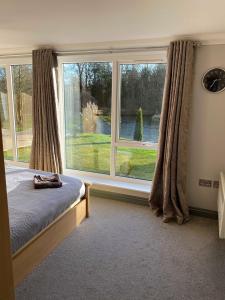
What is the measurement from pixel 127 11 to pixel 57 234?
211 centimetres

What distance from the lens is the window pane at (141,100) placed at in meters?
3.41

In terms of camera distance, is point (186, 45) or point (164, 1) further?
point (186, 45)

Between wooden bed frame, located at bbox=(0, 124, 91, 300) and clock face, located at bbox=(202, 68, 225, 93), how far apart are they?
1.85m

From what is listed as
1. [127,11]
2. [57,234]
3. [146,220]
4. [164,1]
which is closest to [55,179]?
[57,234]

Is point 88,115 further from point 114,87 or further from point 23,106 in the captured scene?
point 23,106

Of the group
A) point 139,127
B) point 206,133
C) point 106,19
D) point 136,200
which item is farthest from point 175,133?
point 106,19

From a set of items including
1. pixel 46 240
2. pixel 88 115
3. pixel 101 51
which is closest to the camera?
pixel 46 240

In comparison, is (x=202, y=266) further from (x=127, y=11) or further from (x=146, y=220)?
(x=127, y=11)

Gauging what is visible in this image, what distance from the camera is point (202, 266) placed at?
230 centimetres

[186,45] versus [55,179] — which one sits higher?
[186,45]

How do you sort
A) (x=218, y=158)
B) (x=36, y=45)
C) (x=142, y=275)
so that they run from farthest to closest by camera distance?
1. (x=36, y=45)
2. (x=218, y=158)
3. (x=142, y=275)

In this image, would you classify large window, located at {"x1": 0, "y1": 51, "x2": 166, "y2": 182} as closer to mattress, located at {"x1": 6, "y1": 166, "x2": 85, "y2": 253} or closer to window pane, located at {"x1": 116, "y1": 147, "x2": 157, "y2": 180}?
window pane, located at {"x1": 116, "y1": 147, "x2": 157, "y2": 180}

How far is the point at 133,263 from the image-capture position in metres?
2.34

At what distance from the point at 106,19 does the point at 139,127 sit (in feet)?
5.42
